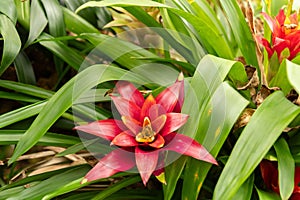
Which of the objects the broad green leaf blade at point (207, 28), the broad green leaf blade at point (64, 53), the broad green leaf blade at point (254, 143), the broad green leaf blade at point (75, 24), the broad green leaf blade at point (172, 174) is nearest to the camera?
the broad green leaf blade at point (254, 143)

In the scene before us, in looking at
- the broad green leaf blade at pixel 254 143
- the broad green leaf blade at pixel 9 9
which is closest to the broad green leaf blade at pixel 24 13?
the broad green leaf blade at pixel 9 9

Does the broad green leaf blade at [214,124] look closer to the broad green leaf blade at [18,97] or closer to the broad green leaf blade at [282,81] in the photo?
the broad green leaf blade at [282,81]

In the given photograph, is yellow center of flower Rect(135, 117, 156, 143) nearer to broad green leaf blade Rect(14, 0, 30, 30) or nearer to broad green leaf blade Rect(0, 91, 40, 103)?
broad green leaf blade Rect(0, 91, 40, 103)

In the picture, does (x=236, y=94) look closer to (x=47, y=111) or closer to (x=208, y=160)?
(x=208, y=160)

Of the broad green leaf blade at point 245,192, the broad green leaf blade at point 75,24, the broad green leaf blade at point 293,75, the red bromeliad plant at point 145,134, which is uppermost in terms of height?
the broad green leaf blade at point 293,75

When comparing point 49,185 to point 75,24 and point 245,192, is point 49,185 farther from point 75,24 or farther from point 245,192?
point 75,24


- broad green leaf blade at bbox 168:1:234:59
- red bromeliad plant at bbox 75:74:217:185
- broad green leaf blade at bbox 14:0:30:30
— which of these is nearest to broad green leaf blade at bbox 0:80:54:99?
broad green leaf blade at bbox 14:0:30:30
